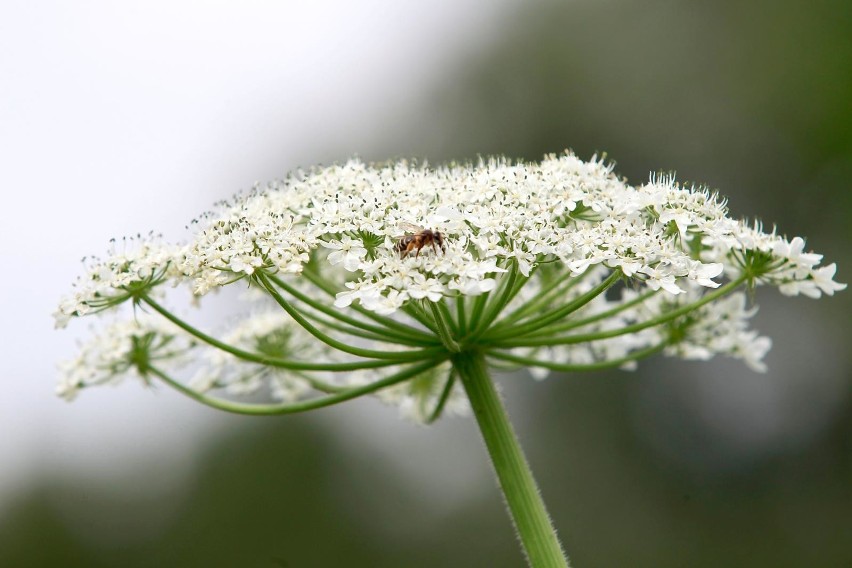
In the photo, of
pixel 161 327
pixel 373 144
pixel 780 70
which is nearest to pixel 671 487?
pixel 780 70

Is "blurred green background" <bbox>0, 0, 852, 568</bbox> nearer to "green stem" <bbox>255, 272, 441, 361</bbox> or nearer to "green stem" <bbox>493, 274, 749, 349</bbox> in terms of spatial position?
"green stem" <bbox>493, 274, 749, 349</bbox>

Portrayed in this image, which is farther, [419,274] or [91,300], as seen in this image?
[91,300]

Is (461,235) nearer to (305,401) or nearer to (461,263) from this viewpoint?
(461,263)

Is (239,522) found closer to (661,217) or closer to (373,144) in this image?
(373,144)

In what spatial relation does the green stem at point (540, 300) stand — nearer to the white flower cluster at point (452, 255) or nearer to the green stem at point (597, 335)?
the white flower cluster at point (452, 255)

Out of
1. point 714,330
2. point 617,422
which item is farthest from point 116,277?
point 617,422

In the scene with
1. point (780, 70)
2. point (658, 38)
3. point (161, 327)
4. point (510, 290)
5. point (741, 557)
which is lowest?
point (510, 290)

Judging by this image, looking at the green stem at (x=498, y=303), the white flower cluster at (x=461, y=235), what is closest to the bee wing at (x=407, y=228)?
the white flower cluster at (x=461, y=235)
